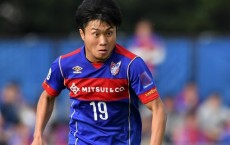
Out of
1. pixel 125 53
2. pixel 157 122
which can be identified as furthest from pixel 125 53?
pixel 157 122

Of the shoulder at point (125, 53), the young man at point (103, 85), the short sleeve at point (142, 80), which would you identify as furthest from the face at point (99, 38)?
the short sleeve at point (142, 80)

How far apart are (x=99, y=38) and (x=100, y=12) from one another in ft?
0.66

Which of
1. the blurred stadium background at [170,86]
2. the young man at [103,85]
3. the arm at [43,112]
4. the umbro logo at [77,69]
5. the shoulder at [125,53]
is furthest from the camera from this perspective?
the blurred stadium background at [170,86]

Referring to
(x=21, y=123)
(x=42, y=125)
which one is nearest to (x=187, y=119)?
(x=21, y=123)

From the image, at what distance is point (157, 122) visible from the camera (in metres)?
6.57

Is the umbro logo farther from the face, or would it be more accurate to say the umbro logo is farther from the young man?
the face

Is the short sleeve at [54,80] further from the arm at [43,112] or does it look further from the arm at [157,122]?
the arm at [157,122]

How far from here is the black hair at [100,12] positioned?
6.61 m

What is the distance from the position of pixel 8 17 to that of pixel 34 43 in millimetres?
11715

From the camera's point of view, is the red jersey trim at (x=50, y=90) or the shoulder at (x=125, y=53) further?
the red jersey trim at (x=50, y=90)

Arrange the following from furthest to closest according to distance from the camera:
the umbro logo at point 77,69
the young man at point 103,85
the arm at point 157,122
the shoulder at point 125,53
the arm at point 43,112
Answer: the arm at point 43,112
the umbro logo at point 77,69
the shoulder at point 125,53
the young man at point 103,85
the arm at point 157,122

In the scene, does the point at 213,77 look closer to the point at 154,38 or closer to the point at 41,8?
the point at 154,38

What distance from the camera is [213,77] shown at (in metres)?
15.6

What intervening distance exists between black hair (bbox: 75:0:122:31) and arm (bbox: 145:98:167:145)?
69 cm
